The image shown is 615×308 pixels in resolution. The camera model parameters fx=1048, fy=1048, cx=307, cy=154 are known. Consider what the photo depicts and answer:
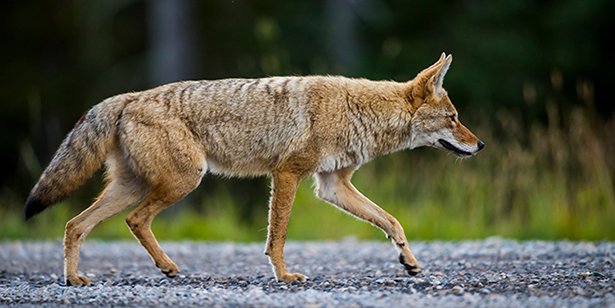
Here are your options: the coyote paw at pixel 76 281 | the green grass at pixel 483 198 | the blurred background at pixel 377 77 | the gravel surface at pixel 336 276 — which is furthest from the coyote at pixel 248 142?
the green grass at pixel 483 198

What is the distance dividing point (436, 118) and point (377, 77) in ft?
35.9

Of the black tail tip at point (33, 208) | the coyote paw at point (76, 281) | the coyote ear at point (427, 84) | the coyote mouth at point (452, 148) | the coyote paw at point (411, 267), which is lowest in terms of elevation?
the coyote paw at point (76, 281)

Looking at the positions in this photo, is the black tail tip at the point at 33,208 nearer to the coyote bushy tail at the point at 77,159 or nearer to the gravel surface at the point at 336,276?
the coyote bushy tail at the point at 77,159

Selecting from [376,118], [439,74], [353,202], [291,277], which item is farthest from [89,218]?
[439,74]

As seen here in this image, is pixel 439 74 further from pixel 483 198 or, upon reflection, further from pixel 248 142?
pixel 483 198

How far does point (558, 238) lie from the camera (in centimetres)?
1085

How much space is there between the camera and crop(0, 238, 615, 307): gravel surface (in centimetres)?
612

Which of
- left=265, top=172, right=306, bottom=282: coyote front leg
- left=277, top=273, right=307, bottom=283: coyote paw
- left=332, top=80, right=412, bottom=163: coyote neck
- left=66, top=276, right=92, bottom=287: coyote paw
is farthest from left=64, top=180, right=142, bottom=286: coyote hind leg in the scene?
left=332, top=80, right=412, bottom=163: coyote neck

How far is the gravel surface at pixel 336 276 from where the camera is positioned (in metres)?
6.12

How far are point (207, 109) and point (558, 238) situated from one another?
4573mm

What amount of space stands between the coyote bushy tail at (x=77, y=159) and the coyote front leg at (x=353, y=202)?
1709mm

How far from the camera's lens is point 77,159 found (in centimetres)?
774

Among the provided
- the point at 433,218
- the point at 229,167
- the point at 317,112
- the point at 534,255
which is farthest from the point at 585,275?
the point at 433,218

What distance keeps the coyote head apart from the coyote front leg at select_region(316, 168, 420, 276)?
0.67m
